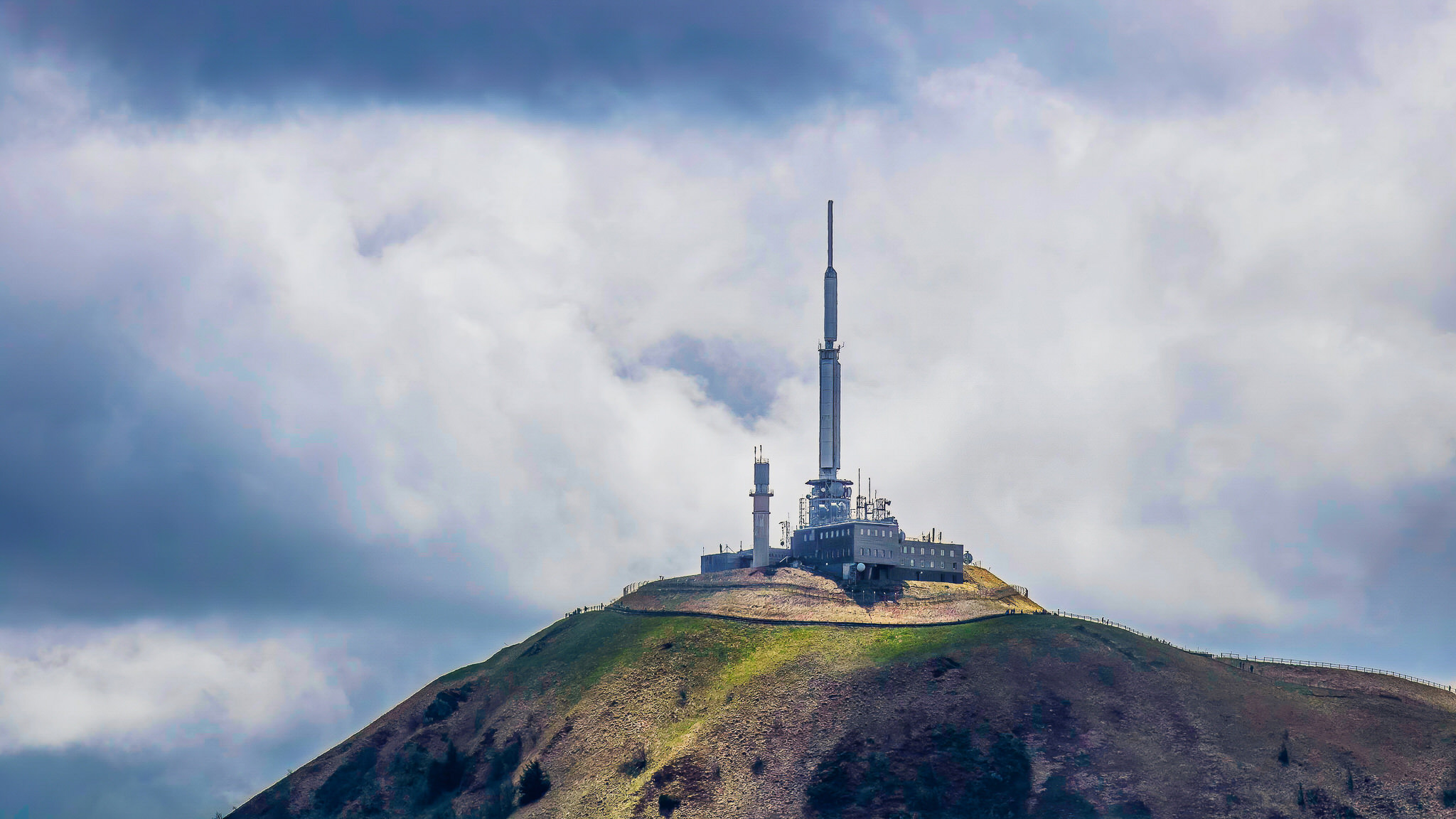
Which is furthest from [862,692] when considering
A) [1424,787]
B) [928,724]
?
[1424,787]

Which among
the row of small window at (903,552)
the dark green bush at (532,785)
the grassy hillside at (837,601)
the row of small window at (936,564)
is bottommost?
the dark green bush at (532,785)

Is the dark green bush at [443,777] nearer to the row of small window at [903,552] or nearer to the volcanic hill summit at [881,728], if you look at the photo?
the volcanic hill summit at [881,728]

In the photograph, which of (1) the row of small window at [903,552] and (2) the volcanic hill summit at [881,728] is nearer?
(2) the volcanic hill summit at [881,728]

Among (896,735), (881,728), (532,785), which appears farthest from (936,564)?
(532,785)

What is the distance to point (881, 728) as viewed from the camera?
488ft

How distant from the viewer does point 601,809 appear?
149250 millimetres

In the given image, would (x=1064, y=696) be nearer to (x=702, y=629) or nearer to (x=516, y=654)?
(x=702, y=629)

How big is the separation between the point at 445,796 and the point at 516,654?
33308 mm

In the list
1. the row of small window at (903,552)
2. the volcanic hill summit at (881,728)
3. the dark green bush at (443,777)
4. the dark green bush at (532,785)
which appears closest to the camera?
the volcanic hill summit at (881,728)

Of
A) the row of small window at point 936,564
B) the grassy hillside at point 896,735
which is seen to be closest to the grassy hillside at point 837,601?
the row of small window at point 936,564

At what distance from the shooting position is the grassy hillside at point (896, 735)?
137000mm

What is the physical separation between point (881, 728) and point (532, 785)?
4051 centimetres

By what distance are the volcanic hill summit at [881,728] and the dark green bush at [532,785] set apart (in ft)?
0.67

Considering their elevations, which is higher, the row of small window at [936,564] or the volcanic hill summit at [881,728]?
the row of small window at [936,564]
